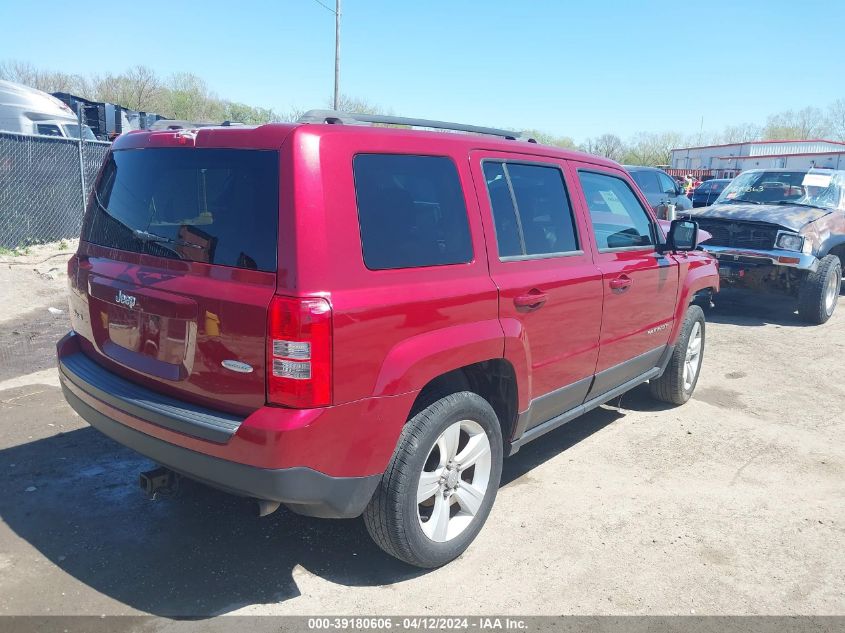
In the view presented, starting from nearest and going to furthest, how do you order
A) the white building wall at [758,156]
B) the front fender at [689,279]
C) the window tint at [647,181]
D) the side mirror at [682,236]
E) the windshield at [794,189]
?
the side mirror at [682,236]
the front fender at [689,279]
the windshield at [794,189]
the window tint at [647,181]
the white building wall at [758,156]

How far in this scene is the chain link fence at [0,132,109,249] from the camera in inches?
407

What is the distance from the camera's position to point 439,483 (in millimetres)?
3098

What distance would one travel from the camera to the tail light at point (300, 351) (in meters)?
2.44

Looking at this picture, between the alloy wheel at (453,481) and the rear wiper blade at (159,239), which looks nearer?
the rear wiper blade at (159,239)

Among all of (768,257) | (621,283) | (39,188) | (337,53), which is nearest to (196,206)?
(621,283)

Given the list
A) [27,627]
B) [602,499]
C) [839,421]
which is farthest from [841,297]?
[27,627]

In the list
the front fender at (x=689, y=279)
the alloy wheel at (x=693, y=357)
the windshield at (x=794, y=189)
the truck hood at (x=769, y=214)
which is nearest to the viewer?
the front fender at (x=689, y=279)

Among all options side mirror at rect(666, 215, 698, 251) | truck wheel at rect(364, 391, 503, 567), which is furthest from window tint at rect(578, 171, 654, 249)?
truck wheel at rect(364, 391, 503, 567)

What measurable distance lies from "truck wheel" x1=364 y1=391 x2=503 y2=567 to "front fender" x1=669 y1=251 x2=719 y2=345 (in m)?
2.43

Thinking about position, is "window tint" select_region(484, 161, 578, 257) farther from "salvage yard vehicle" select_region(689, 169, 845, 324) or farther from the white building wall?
the white building wall

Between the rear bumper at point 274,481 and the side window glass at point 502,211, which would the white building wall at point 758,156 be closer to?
the side window glass at point 502,211

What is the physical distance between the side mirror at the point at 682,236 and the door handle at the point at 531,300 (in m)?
1.81

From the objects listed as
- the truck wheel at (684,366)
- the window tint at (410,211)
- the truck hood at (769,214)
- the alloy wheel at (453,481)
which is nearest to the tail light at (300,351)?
the window tint at (410,211)

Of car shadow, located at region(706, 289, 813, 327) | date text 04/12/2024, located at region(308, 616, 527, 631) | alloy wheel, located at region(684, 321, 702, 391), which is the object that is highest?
alloy wheel, located at region(684, 321, 702, 391)
